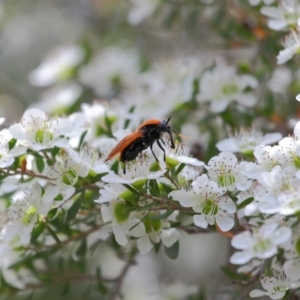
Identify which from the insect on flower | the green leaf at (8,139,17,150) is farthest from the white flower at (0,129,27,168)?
the insect on flower

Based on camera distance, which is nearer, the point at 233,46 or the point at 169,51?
the point at 233,46

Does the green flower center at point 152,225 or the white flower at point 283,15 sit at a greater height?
the white flower at point 283,15

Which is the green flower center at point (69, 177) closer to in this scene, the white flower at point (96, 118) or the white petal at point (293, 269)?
the white flower at point (96, 118)

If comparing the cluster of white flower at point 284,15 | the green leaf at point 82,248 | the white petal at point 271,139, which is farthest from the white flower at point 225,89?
the green leaf at point 82,248

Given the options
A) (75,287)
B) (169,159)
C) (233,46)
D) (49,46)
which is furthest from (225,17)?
(49,46)

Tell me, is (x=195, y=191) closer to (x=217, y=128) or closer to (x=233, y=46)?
(x=217, y=128)
